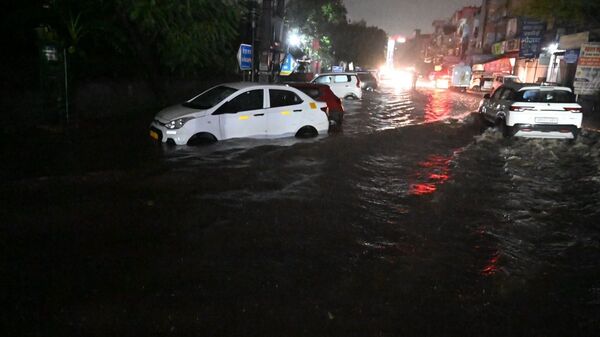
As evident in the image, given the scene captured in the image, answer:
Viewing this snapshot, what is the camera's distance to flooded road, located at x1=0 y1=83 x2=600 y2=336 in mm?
4090

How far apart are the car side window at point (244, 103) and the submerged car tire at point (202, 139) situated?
548mm

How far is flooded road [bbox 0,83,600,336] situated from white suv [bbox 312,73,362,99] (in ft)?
57.0

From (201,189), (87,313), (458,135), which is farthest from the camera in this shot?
(458,135)

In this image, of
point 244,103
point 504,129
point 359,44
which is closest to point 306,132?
point 244,103

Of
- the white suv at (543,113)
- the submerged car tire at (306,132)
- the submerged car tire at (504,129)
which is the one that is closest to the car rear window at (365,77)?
the submerged car tire at (504,129)

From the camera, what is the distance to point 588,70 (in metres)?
23.1

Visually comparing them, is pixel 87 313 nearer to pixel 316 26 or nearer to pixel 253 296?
pixel 253 296

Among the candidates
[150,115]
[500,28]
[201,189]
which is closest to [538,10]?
[150,115]

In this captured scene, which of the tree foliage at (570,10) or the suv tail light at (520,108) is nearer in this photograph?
the suv tail light at (520,108)

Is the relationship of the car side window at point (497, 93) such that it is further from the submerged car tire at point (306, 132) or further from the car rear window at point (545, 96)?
the submerged car tire at point (306, 132)

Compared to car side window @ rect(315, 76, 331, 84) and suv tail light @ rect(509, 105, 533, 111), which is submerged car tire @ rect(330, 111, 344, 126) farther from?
car side window @ rect(315, 76, 331, 84)

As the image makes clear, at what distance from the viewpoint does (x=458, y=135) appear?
15.4 m

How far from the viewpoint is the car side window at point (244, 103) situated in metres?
10.7

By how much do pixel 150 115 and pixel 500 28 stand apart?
2195 inches
